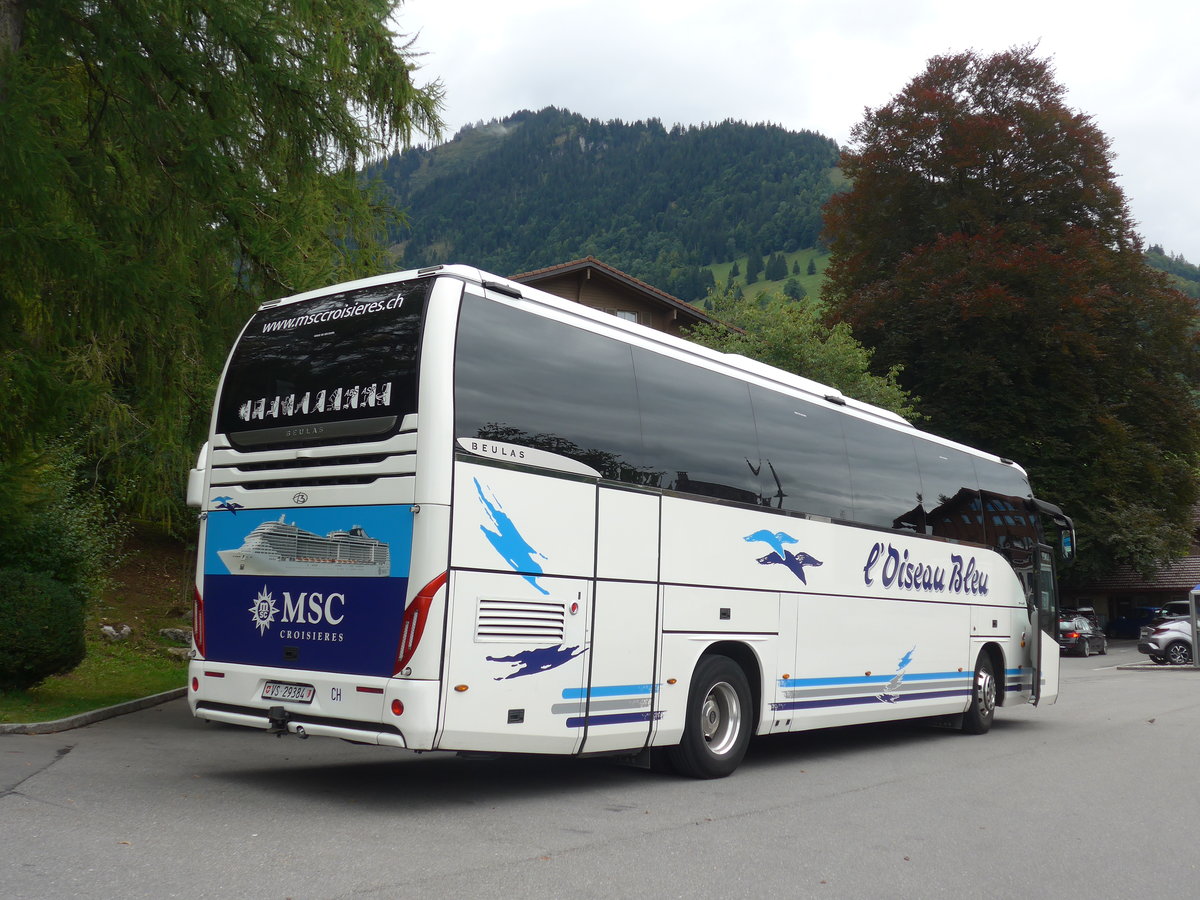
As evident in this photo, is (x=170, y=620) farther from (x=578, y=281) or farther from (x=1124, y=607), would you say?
(x=1124, y=607)

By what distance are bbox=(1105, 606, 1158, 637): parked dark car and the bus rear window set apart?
5078cm

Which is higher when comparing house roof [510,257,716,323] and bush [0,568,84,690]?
house roof [510,257,716,323]

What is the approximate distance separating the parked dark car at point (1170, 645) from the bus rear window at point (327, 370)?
33.5 m

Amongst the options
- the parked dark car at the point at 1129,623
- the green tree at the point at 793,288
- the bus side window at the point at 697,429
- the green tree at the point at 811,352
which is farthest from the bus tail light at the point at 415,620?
the green tree at the point at 793,288

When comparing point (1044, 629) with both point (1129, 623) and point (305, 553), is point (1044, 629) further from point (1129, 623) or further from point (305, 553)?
point (1129, 623)

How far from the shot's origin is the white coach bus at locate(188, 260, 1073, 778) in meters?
7.42

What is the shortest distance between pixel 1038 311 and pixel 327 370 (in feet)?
98.2

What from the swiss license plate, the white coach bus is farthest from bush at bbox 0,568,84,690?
the swiss license plate

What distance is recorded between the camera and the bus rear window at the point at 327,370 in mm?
7691

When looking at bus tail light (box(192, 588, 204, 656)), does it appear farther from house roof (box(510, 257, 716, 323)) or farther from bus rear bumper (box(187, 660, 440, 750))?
house roof (box(510, 257, 716, 323))

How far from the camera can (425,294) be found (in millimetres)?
7758

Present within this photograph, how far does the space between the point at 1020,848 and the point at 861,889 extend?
1768 mm

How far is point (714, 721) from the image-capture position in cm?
987

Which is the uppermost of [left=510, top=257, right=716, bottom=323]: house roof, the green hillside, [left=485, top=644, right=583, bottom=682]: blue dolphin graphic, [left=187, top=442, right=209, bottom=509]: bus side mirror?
the green hillside
